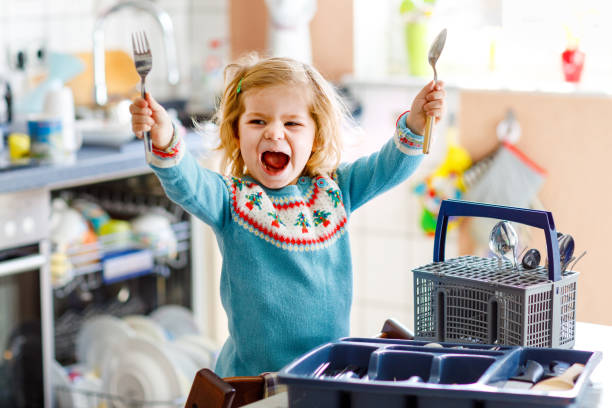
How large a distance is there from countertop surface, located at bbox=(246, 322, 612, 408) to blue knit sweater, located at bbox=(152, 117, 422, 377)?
245 mm

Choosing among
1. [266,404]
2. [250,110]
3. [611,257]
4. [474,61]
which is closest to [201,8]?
[474,61]

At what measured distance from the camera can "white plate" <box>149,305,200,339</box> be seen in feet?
8.79

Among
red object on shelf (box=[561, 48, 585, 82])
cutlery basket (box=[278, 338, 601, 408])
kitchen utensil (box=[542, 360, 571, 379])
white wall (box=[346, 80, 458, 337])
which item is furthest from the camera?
white wall (box=[346, 80, 458, 337])

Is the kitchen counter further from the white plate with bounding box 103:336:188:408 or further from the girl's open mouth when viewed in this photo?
the girl's open mouth

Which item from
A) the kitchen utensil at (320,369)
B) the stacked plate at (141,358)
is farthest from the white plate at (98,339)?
the kitchen utensil at (320,369)

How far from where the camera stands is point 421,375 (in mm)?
1002

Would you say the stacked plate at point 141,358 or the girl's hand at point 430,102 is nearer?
the girl's hand at point 430,102

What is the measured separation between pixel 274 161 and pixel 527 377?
56cm

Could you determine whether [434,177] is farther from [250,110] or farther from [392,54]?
[250,110]

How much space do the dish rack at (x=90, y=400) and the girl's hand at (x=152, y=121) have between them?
1223 mm

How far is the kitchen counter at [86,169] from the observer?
2195 millimetres

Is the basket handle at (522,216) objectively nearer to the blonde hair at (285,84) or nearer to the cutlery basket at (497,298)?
the cutlery basket at (497,298)

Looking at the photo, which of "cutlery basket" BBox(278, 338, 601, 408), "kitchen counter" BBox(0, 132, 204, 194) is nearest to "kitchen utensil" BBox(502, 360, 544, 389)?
"cutlery basket" BBox(278, 338, 601, 408)

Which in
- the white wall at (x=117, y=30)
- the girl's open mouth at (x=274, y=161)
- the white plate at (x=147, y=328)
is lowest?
the white plate at (x=147, y=328)
